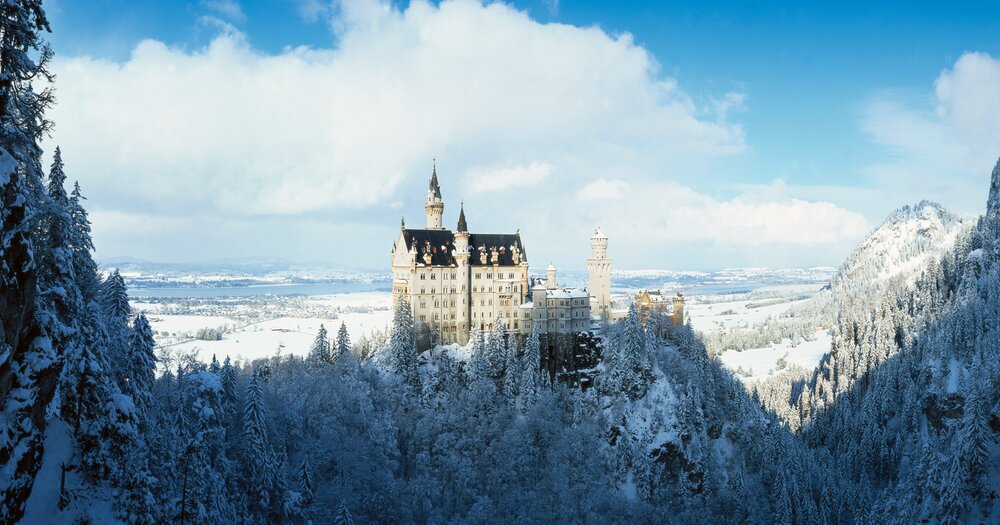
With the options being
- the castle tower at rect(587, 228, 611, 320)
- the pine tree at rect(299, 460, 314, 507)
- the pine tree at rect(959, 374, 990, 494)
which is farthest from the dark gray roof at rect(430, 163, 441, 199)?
the pine tree at rect(959, 374, 990, 494)

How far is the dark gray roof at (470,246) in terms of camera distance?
10612 centimetres

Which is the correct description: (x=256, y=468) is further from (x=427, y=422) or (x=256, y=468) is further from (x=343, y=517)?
(x=427, y=422)

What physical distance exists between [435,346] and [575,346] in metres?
24.1

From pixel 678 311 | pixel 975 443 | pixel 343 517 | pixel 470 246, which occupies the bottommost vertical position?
pixel 975 443

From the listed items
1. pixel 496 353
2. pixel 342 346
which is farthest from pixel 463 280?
pixel 342 346

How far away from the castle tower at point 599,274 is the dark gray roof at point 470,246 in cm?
1409

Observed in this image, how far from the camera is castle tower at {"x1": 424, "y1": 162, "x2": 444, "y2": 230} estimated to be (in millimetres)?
113438

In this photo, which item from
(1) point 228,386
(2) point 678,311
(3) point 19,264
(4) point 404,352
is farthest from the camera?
(2) point 678,311

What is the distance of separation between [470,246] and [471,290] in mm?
8047

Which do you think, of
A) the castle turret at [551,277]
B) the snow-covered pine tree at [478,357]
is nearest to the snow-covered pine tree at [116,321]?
the snow-covered pine tree at [478,357]

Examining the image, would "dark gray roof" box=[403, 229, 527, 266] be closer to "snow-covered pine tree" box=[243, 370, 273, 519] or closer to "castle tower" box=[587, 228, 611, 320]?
"castle tower" box=[587, 228, 611, 320]

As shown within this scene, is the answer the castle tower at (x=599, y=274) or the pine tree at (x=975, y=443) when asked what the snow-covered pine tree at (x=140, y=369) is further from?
the pine tree at (x=975, y=443)

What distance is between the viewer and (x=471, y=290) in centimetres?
10738

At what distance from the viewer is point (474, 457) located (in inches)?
3511
